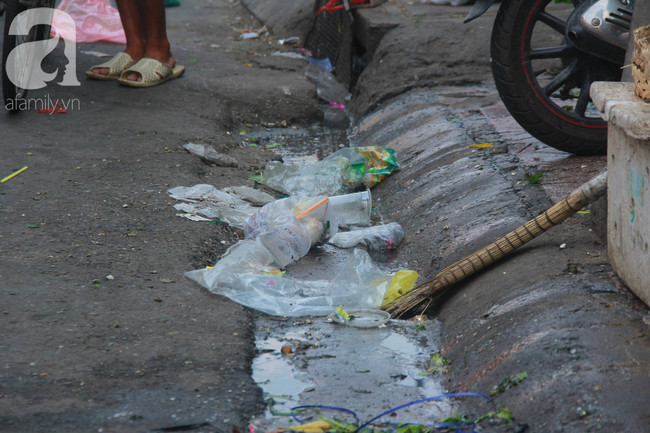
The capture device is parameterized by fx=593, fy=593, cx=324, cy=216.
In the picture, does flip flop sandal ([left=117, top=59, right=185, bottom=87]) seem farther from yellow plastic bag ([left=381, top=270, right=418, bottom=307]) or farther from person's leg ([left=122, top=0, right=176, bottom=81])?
yellow plastic bag ([left=381, top=270, right=418, bottom=307])

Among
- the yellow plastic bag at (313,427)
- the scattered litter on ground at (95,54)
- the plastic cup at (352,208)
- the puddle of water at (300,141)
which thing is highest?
the yellow plastic bag at (313,427)

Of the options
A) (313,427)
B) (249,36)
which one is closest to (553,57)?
(313,427)

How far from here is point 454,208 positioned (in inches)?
116

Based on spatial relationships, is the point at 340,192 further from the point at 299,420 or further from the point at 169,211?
the point at 299,420

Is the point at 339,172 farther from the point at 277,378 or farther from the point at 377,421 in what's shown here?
the point at 377,421

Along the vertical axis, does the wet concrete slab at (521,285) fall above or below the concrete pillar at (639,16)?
below

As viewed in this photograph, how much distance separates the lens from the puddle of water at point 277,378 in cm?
180

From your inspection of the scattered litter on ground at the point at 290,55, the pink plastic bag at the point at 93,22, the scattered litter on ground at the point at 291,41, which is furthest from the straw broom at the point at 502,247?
the scattered litter on ground at the point at 291,41

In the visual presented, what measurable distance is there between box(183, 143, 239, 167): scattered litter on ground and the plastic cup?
830 mm

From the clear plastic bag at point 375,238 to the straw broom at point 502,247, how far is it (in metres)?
0.62

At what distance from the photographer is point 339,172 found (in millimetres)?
3748

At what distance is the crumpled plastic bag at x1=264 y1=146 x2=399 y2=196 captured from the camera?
369cm

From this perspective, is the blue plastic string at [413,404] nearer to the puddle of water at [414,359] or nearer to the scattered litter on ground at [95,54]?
the puddle of water at [414,359]

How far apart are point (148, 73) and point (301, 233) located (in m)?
2.64
